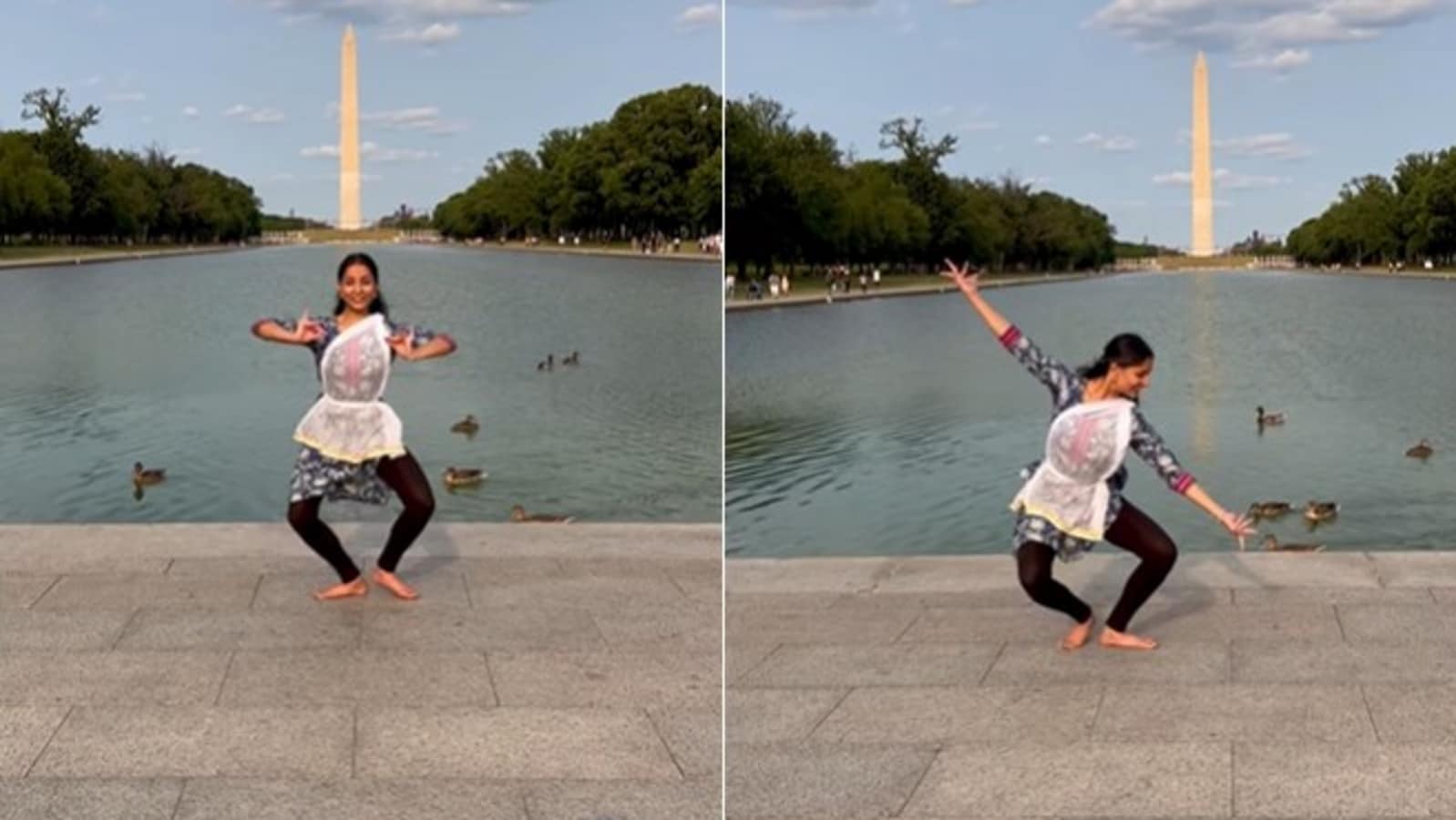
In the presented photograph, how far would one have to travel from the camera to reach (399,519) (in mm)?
8695

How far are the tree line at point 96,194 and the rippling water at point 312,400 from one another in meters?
23.5

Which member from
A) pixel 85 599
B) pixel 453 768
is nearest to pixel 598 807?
pixel 453 768

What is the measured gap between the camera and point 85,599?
8.61 m

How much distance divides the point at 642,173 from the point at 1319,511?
76.3 m

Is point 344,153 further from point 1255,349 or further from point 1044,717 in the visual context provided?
point 1044,717

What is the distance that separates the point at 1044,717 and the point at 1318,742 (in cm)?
99

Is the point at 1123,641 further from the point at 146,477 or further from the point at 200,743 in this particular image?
the point at 146,477

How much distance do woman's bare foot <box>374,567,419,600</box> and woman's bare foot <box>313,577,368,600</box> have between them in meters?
0.10

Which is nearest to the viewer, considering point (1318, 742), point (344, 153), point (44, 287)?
point (1318, 742)

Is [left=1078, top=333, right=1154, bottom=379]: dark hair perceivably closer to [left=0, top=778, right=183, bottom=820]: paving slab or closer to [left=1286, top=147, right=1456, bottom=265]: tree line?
[left=0, top=778, right=183, bottom=820]: paving slab

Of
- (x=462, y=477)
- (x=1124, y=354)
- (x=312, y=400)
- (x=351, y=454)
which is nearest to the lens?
(x=1124, y=354)

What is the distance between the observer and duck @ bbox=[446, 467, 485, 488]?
21.1 metres

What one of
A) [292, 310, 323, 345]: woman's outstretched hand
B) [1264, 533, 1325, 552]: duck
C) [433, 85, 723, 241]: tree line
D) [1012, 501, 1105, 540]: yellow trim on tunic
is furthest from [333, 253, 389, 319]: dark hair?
[433, 85, 723, 241]: tree line

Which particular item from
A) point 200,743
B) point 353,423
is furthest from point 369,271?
point 200,743
